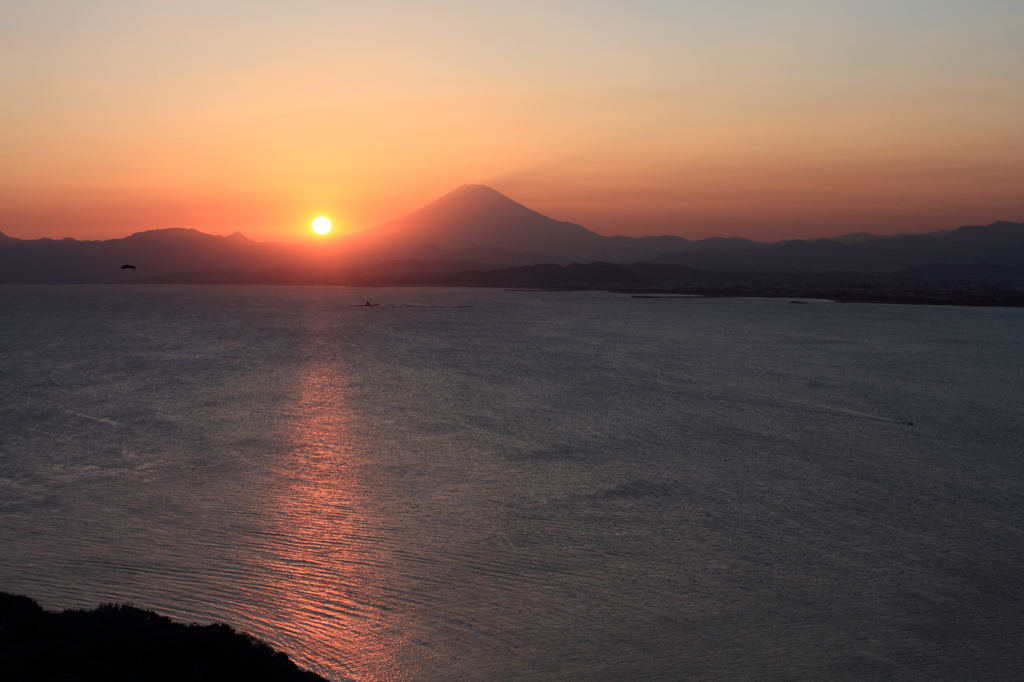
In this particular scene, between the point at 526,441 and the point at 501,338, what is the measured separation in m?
42.1

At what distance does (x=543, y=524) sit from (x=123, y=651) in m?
6.91

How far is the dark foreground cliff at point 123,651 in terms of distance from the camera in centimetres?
637

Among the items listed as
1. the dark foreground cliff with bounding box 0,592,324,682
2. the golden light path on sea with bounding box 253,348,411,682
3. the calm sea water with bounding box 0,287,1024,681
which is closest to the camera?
the dark foreground cliff with bounding box 0,592,324,682

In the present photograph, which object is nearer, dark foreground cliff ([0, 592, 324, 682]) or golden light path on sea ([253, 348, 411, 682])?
dark foreground cliff ([0, 592, 324, 682])

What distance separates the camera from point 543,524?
41.0 feet

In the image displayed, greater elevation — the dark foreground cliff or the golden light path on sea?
the dark foreground cliff

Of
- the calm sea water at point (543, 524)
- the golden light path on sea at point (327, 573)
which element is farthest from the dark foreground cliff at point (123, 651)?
the calm sea water at point (543, 524)

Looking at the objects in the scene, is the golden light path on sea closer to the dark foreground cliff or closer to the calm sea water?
the calm sea water

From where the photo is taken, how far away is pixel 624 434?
21.1 m

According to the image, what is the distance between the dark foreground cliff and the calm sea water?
0.89 metres

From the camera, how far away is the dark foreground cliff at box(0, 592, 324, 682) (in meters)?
6.37

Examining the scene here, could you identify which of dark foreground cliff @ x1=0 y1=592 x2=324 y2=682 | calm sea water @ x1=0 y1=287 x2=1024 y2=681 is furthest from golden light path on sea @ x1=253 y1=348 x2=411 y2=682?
dark foreground cliff @ x1=0 y1=592 x2=324 y2=682

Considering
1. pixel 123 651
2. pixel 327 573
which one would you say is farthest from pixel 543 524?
pixel 123 651

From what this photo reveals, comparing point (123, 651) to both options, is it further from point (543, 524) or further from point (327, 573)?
point (543, 524)
